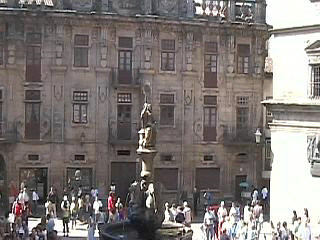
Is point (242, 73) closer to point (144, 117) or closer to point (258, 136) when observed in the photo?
point (258, 136)

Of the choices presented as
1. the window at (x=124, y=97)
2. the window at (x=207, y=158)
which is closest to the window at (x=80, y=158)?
the window at (x=124, y=97)

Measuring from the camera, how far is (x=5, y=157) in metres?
36.1

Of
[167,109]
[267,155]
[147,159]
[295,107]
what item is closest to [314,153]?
[295,107]

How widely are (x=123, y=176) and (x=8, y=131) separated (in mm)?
5848

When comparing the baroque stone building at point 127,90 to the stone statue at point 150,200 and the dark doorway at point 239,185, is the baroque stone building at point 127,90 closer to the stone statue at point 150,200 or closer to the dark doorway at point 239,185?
the dark doorway at point 239,185

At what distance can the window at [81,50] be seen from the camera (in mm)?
37344

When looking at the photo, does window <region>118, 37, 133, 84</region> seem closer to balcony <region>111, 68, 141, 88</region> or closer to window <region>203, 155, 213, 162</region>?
balcony <region>111, 68, 141, 88</region>

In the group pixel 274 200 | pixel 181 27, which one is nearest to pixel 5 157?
pixel 181 27

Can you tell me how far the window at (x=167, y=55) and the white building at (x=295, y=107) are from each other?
8.80m

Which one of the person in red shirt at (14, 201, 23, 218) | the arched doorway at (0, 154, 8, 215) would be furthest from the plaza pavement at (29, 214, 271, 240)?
the arched doorway at (0, 154, 8, 215)

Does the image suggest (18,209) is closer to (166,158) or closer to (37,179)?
(37,179)

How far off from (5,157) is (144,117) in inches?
538

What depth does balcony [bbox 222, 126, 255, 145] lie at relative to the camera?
129 ft

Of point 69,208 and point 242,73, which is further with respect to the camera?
point 242,73
